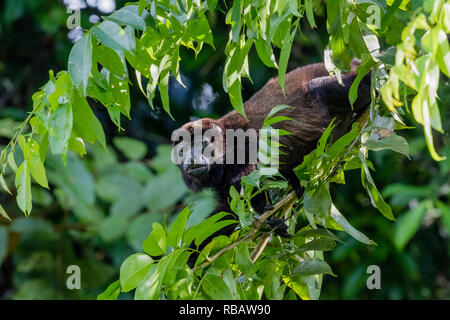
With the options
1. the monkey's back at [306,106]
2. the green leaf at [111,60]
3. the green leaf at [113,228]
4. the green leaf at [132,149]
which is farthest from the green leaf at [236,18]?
the green leaf at [132,149]

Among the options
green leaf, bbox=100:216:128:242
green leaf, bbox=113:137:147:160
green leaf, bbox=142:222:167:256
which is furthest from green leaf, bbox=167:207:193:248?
green leaf, bbox=113:137:147:160

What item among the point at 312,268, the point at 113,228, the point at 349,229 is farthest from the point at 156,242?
the point at 113,228

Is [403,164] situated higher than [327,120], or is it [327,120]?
[327,120]

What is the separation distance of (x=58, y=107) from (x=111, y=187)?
4.18m

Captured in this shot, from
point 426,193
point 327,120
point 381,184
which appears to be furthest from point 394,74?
point 381,184

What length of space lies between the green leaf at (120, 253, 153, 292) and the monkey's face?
6.66 feet

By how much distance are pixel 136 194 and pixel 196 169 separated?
2.18m

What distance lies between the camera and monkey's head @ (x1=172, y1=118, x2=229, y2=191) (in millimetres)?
3871

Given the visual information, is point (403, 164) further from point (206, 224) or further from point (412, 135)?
point (206, 224)

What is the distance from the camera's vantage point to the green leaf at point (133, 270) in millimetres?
1796

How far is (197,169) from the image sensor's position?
152 inches

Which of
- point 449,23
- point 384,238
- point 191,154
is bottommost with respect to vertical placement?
point 384,238

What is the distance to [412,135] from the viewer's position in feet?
22.8

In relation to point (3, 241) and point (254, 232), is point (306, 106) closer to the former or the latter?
point (254, 232)
